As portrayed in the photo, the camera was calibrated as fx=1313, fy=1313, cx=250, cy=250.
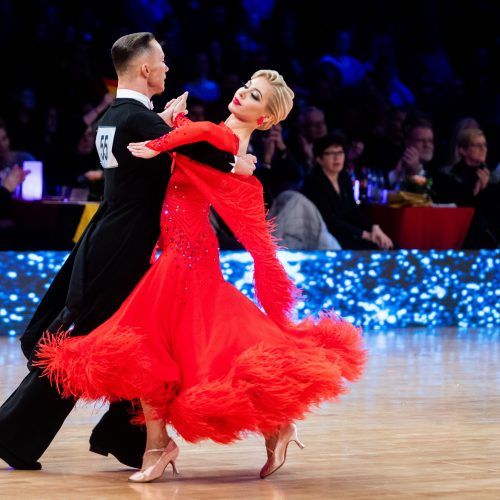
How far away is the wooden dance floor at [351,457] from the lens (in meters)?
3.48

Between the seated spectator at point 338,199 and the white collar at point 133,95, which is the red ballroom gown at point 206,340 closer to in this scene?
the white collar at point 133,95

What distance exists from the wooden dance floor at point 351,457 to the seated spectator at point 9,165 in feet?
5.25

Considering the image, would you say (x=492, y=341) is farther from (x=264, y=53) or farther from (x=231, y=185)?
(x=231, y=185)

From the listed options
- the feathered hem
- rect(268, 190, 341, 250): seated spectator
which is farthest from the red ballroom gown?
rect(268, 190, 341, 250): seated spectator

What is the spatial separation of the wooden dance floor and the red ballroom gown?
21 centimetres

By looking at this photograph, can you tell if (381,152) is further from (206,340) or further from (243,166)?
(206,340)

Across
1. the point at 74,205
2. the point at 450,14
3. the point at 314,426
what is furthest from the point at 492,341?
the point at 450,14

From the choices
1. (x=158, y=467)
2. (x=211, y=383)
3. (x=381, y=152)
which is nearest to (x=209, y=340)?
(x=211, y=383)

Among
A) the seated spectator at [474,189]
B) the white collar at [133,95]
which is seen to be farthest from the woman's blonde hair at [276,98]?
the seated spectator at [474,189]

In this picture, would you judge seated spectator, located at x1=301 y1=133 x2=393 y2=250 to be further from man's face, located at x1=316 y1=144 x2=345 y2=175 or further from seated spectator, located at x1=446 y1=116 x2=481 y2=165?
seated spectator, located at x1=446 y1=116 x2=481 y2=165

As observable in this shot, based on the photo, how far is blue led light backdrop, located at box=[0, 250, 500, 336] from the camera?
7766 mm

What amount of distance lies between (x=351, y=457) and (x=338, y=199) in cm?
415

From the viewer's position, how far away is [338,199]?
8031 millimetres

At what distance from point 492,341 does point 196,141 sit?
13.9 ft
